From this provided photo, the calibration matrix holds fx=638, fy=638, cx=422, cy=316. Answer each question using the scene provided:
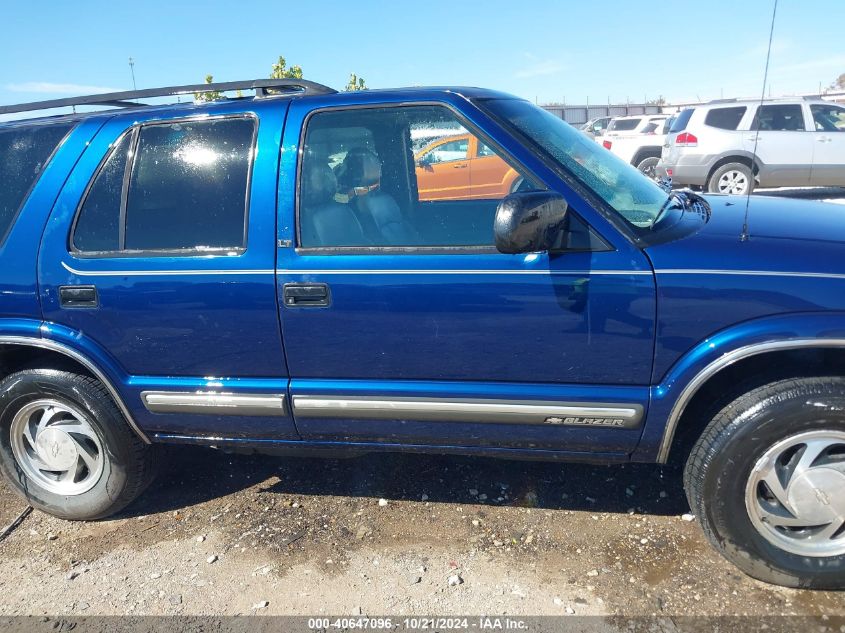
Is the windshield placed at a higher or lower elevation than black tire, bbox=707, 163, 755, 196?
higher

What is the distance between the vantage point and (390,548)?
2.88 meters

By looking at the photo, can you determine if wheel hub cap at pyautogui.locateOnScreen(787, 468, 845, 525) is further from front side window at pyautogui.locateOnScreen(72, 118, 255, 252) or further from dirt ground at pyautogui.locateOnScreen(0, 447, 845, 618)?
front side window at pyautogui.locateOnScreen(72, 118, 255, 252)

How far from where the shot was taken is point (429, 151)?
3055mm

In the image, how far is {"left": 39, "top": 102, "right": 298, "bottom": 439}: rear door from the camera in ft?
8.67

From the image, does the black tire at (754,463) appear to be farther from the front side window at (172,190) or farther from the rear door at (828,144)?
the rear door at (828,144)

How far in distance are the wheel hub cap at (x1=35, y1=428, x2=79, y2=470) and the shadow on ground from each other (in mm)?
412

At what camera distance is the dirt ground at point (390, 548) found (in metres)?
2.54

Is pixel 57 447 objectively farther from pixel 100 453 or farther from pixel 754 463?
pixel 754 463

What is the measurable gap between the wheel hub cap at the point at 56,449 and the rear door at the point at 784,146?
1081cm

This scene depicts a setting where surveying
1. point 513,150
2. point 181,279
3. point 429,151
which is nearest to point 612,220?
point 513,150

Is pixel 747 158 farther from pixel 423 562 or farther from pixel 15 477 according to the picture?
pixel 15 477

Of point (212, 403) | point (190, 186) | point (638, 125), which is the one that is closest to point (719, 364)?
point (212, 403)

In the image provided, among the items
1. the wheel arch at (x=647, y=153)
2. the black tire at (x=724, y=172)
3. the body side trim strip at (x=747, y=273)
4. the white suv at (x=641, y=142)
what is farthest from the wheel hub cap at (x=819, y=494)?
the wheel arch at (x=647, y=153)

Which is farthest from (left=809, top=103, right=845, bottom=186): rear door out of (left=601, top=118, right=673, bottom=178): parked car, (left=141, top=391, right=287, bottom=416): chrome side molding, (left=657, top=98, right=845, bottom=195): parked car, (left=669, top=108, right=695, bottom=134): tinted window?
(left=141, top=391, right=287, bottom=416): chrome side molding
